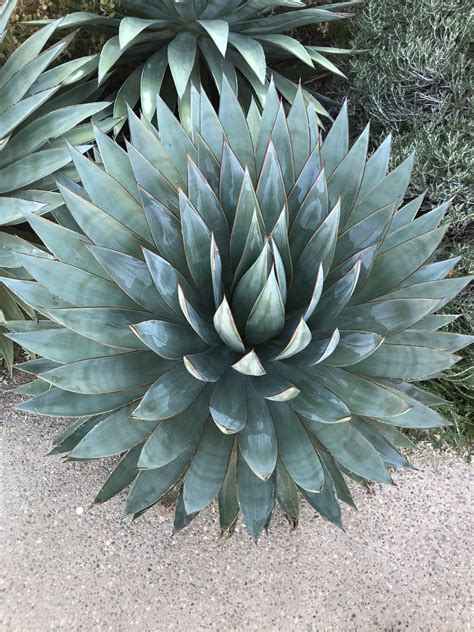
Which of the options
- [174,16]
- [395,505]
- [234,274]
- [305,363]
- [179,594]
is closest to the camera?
[305,363]

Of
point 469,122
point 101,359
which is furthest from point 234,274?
point 469,122

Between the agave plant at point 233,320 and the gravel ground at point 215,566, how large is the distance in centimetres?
52

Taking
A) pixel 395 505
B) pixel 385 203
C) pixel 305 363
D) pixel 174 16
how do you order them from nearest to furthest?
1. pixel 305 363
2. pixel 385 203
3. pixel 395 505
4. pixel 174 16

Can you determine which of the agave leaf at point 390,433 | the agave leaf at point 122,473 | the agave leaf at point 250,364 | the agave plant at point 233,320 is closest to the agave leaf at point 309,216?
the agave plant at point 233,320

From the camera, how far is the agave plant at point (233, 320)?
1504 millimetres

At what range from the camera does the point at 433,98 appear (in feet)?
9.39

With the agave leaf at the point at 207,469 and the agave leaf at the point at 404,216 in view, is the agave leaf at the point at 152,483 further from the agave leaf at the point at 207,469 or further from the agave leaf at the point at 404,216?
the agave leaf at the point at 404,216

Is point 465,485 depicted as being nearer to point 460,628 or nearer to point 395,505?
point 395,505

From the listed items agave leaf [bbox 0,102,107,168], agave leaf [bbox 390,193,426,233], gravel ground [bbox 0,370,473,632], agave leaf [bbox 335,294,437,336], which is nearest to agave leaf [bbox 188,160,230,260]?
agave leaf [bbox 335,294,437,336]

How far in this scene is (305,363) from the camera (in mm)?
1548

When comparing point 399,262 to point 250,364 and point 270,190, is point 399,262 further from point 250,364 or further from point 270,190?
point 250,364

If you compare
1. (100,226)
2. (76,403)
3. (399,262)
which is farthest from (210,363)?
(399,262)

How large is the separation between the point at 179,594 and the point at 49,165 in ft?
5.93

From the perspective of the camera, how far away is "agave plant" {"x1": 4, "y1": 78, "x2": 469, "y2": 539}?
4.94 feet
